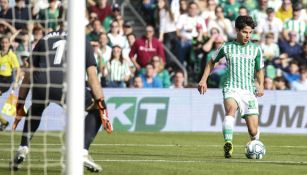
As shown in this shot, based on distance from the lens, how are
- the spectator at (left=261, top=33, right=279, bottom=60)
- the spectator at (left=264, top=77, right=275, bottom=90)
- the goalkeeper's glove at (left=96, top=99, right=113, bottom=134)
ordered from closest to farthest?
the goalkeeper's glove at (left=96, top=99, right=113, bottom=134), the spectator at (left=264, top=77, right=275, bottom=90), the spectator at (left=261, top=33, right=279, bottom=60)

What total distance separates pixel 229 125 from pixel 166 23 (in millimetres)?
12218

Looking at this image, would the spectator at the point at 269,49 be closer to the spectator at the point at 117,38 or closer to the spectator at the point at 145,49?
the spectator at the point at 145,49

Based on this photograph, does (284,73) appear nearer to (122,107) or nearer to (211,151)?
(122,107)

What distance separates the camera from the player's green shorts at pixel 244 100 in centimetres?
1521

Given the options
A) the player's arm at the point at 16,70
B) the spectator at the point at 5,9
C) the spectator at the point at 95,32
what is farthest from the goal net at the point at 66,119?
the spectator at the point at 95,32

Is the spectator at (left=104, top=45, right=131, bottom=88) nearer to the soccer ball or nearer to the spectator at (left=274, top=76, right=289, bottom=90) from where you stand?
the spectator at (left=274, top=76, right=289, bottom=90)

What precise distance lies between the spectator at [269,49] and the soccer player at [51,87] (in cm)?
1443

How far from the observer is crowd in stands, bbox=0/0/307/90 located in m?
25.1

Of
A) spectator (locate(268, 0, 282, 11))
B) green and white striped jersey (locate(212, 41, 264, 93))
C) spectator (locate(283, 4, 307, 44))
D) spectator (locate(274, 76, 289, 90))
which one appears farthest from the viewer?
spectator (locate(268, 0, 282, 11))

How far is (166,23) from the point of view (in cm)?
2689

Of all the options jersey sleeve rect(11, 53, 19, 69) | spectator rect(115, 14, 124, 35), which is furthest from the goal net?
spectator rect(115, 14, 124, 35)

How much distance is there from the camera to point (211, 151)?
53.9 ft

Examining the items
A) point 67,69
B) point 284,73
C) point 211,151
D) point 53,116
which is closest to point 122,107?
point 53,116

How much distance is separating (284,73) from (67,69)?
17.4 m
